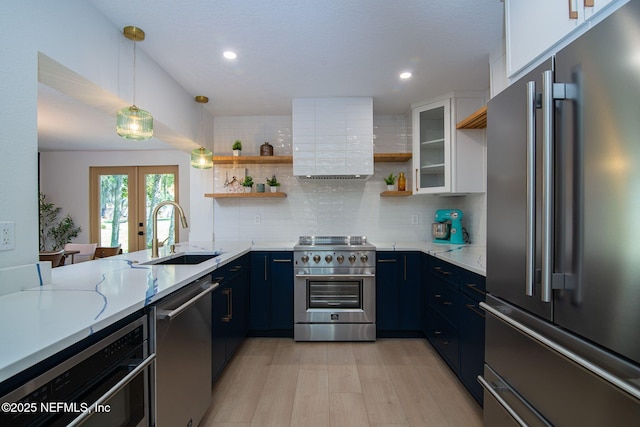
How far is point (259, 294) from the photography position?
9.24ft

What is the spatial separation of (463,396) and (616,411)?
1387 millimetres

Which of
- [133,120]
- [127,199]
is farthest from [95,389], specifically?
[127,199]

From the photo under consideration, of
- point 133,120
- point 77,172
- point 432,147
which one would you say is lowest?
point 133,120

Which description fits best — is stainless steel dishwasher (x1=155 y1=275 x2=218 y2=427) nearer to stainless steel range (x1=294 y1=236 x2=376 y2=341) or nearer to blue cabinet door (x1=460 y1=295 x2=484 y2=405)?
stainless steel range (x1=294 y1=236 x2=376 y2=341)

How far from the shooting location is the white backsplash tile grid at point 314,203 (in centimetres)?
341

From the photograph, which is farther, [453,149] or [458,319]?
[453,149]

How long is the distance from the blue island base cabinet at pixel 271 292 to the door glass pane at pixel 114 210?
13.3 feet

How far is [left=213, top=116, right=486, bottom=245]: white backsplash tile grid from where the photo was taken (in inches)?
134

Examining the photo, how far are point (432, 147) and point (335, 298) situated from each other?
181 cm

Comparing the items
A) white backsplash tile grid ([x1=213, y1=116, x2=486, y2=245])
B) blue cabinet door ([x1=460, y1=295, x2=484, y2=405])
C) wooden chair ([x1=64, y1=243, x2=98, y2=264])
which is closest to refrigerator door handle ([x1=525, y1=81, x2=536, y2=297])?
blue cabinet door ([x1=460, y1=295, x2=484, y2=405])

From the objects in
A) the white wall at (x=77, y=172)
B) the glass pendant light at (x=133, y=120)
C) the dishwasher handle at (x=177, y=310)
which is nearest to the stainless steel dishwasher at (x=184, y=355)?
the dishwasher handle at (x=177, y=310)

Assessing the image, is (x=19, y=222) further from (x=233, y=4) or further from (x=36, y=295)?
(x=233, y=4)

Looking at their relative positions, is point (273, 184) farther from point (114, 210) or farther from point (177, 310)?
point (114, 210)

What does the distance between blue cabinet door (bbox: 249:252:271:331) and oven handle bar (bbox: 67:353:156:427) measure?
167 cm
